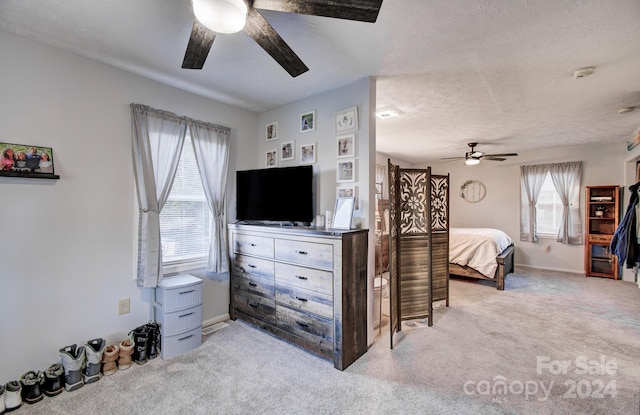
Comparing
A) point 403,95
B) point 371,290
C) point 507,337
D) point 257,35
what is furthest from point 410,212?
point 257,35

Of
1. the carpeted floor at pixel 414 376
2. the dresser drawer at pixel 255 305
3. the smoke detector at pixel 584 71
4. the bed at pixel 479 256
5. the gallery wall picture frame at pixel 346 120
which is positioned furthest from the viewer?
the bed at pixel 479 256

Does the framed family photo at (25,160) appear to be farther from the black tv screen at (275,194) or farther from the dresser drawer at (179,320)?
the black tv screen at (275,194)

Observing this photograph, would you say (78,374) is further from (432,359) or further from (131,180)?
(432,359)

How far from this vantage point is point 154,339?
8.04 feet

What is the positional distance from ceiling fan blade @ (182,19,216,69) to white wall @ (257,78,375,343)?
55.0 inches

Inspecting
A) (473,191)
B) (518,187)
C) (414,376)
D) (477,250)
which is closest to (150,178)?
(414,376)

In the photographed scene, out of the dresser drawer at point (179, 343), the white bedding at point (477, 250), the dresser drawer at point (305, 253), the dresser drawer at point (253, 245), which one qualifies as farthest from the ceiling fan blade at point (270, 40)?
the white bedding at point (477, 250)

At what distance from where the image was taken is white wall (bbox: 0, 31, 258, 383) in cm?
199

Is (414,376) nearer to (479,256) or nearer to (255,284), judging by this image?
(255,284)

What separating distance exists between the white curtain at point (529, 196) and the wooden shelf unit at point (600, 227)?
796mm

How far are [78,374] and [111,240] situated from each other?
3.37 feet

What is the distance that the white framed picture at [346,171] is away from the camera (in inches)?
105

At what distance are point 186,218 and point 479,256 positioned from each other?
4451mm

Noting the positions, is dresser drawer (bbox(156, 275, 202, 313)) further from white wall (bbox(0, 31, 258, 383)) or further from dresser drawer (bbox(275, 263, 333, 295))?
dresser drawer (bbox(275, 263, 333, 295))
